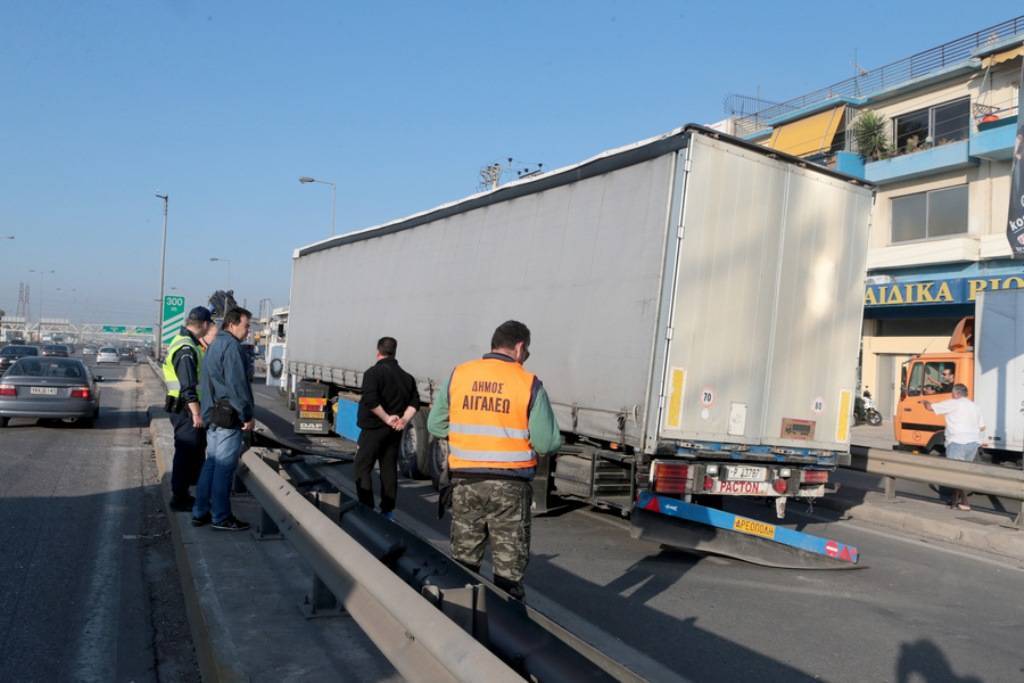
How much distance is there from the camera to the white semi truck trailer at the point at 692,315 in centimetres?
741

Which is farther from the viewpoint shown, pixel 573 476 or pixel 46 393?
pixel 46 393

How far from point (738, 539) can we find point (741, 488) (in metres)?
0.64

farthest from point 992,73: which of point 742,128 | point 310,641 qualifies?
point 310,641

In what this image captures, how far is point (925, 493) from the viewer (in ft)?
44.9

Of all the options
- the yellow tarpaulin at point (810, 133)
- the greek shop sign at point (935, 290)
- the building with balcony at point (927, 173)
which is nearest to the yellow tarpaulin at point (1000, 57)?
the building with balcony at point (927, 173)

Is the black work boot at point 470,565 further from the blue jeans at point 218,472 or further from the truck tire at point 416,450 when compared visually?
the truck tire at point 416,450

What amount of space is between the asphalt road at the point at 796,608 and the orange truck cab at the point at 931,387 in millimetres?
8819

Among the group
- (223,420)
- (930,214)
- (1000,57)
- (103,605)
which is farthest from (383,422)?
(1000,57)

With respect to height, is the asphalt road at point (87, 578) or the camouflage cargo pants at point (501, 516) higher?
the camouflage cargo pants at point (501, 516)

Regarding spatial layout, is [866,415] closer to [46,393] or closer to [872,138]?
[872,138]

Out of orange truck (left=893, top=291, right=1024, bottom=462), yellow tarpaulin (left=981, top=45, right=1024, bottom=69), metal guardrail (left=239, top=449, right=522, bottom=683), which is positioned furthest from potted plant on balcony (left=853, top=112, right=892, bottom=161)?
metal guardrail (left=239, top=449, right=522, bottom=683)

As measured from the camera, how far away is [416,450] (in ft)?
39.3

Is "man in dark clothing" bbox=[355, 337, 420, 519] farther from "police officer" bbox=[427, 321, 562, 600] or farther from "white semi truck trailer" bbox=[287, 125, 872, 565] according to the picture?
"police officer" bbox=[427, 321, 562, 600]

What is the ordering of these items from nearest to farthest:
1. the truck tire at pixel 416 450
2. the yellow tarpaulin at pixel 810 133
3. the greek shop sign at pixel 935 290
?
1. the truck tire at pixel 416 450
2. the greek shop sign at pixel 935 290
3. the yellow tarpaulin at pixel 810 133
